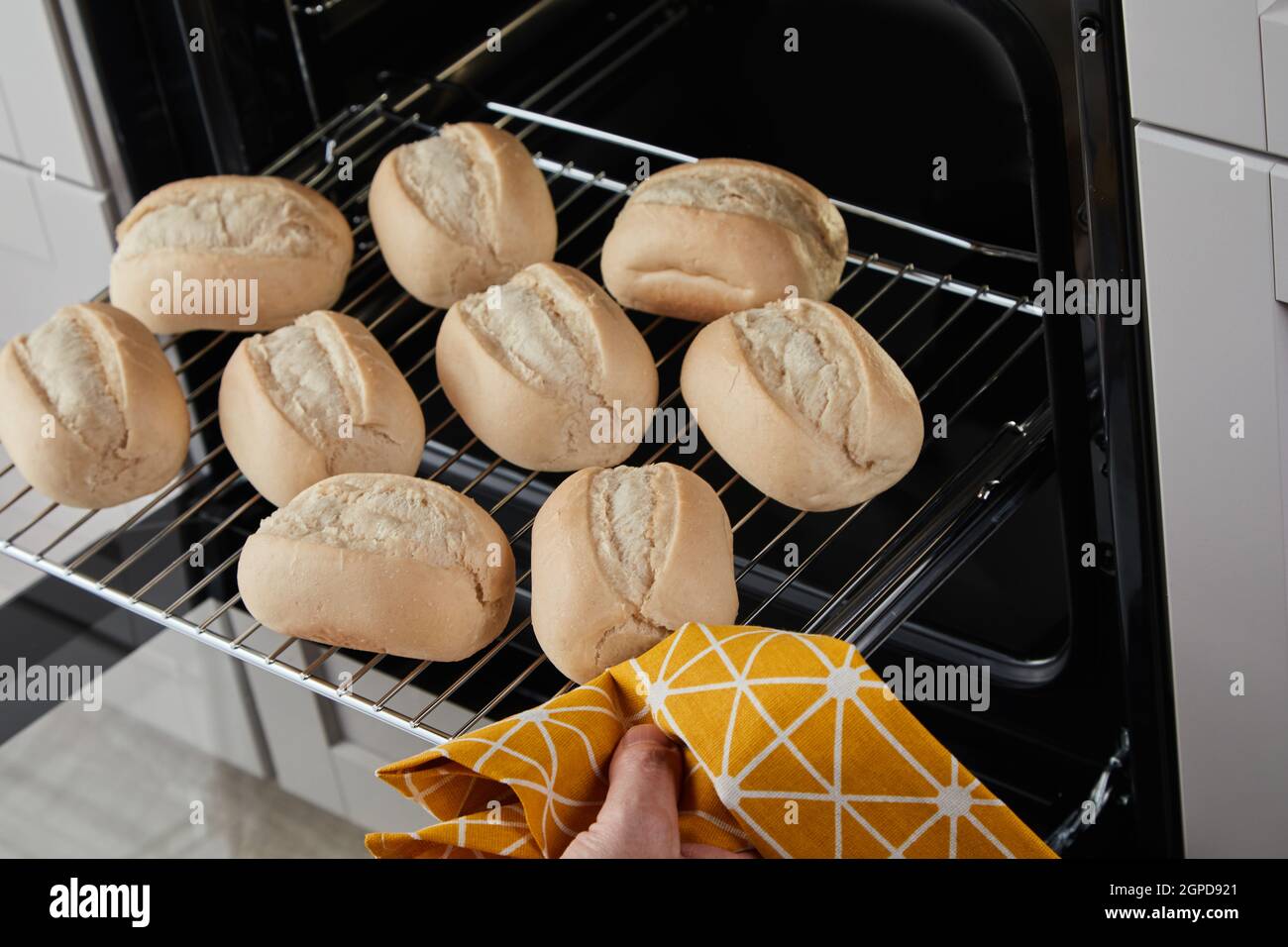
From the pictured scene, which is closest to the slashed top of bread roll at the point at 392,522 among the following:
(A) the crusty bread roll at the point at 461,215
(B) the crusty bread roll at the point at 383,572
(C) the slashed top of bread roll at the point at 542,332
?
(B) the crusty bread roll at the point at 383,572

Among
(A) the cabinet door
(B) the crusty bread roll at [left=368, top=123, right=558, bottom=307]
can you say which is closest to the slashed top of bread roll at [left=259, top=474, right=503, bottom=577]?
(B) the crusty bread roll at [left=368, top=123, right=558, bottom=307]

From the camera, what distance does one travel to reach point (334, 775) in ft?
4.63

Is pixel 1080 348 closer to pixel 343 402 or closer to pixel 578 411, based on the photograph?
pixel 578 411

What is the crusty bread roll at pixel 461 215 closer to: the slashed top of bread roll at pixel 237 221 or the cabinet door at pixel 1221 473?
the slashed top of bread roll at pixel 237 221

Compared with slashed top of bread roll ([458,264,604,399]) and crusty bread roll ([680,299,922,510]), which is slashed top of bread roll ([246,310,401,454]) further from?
crusty bread roll ([680,299,922,510])

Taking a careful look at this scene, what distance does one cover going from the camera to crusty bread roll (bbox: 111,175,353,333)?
100cm

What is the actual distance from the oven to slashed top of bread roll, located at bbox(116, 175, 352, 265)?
0.09 m

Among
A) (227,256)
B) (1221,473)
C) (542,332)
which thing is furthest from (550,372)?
(1221,473)

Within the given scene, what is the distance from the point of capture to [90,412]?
3.01 ft

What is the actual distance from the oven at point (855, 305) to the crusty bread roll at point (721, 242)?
0.06m

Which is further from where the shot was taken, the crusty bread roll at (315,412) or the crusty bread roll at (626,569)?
the crusty bread roll at (315,412)

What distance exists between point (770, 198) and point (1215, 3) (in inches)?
13.6

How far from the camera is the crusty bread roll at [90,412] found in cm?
91

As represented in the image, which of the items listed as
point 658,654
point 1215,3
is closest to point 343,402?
point 658,654
